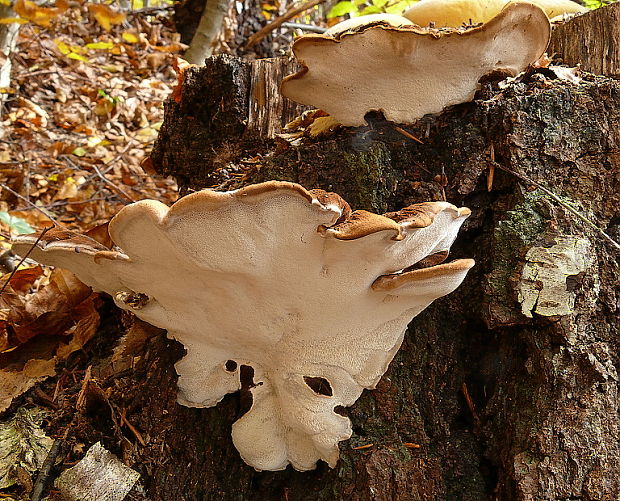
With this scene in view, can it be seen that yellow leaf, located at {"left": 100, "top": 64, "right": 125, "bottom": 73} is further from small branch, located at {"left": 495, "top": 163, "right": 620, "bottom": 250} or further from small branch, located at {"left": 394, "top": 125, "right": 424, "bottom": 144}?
small branch, located at {"left": 495, "top": 163, "right": 620, "bottom": 250}

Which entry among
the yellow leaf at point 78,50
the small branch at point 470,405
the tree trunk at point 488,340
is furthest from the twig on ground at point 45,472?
the yellow leaf at point 78,50

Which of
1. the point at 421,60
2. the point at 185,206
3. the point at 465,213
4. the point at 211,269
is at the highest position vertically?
the point at 421,60

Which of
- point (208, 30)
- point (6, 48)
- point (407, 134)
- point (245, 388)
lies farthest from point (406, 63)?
point (208, 30)

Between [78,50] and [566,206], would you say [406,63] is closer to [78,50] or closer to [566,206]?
[566,206]

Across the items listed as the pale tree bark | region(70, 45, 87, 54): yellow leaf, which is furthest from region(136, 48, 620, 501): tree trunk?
the pale tree bark

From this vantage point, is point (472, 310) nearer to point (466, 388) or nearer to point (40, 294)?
point (466, 388)

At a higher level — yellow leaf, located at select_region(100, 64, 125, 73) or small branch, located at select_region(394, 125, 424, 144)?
small branch, located at select_region(394, 125, 424, 144)

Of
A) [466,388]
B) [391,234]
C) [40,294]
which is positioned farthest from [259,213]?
[40,294]
